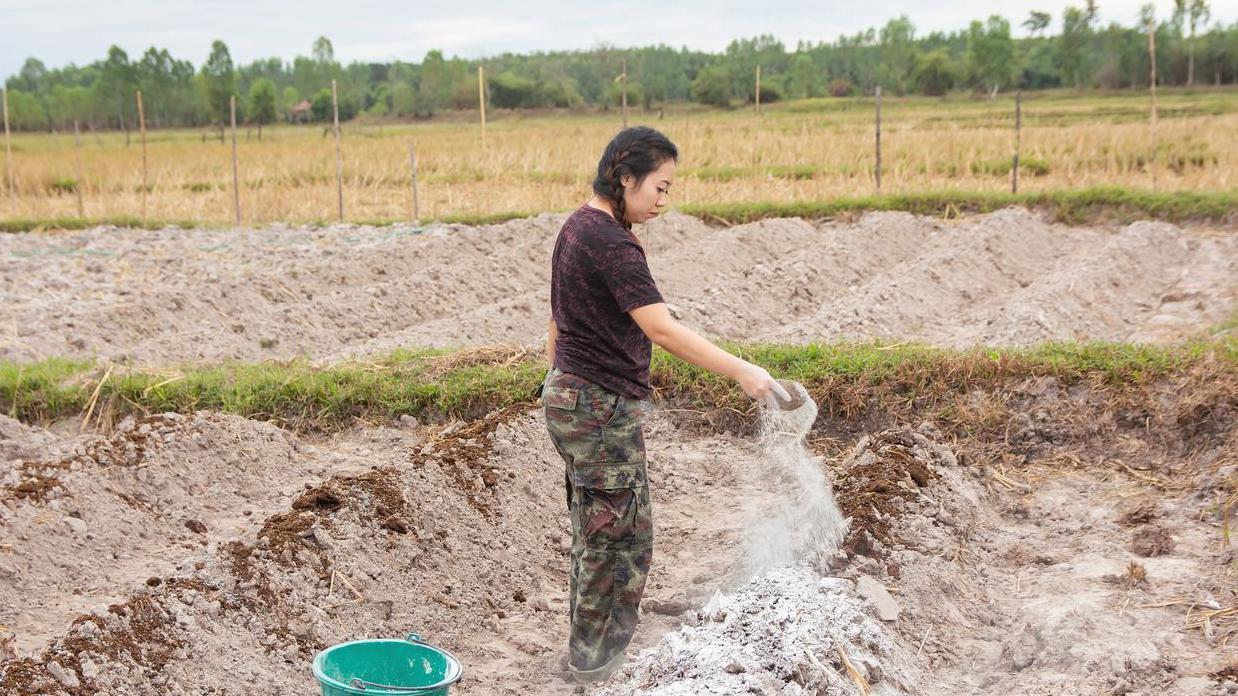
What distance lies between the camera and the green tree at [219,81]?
155ft

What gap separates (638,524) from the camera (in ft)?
12.1

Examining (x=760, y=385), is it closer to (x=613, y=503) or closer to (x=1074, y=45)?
(x=613, y=503)

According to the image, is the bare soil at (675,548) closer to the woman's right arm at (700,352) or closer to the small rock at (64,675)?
the small rock at (64,675)

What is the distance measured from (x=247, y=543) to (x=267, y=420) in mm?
1917

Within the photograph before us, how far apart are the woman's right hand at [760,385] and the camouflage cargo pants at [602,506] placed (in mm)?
442

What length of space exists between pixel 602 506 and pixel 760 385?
0.67m

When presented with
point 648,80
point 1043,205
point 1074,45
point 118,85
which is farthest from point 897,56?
point 1043,205

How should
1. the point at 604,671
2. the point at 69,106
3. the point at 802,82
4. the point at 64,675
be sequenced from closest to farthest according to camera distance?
the point at 64,675 < the point at 604,671 < the point at 802,82 < the point at 69,106

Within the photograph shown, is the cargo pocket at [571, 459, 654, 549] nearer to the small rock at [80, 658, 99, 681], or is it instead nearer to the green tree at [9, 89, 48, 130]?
the small rock at [80, 658, 99, 681]

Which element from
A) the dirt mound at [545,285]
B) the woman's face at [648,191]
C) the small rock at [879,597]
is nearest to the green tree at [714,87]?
the dirt mound at [545,285]

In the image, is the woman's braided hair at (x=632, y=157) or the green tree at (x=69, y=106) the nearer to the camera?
the woman's braided hair at (x=632, y=157)

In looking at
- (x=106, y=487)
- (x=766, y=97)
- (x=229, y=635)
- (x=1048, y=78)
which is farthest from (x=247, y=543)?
(x=1048, y=78)

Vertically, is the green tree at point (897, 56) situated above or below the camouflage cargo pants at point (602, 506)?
above

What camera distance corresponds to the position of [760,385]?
Result: 10.9ft
